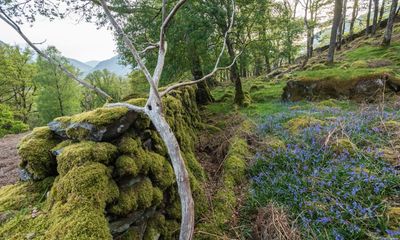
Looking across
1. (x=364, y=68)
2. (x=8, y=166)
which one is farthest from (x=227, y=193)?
(x=364, y=68)

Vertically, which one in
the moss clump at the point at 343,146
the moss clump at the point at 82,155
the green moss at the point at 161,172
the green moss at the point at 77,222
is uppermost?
the moss clump at the point at 82,155

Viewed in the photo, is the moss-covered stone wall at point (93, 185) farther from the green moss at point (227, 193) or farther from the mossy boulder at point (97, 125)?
the green moss at point (227, 193)

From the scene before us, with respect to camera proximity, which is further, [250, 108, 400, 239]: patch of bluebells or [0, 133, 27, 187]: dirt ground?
[0, 133, 27, 187]: dirt ground

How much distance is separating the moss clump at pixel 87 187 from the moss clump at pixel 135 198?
0.11m

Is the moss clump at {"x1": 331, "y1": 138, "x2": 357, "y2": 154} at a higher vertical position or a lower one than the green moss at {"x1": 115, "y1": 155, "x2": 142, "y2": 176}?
lower

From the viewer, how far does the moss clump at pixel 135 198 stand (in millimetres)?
2342

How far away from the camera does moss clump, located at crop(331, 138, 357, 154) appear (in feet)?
12.7

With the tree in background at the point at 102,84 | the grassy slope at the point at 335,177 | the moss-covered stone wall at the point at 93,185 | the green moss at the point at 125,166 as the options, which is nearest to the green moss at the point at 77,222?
the moss-covered stone wall at the point at 93,185

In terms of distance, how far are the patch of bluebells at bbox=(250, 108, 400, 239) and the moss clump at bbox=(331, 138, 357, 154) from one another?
8 cm

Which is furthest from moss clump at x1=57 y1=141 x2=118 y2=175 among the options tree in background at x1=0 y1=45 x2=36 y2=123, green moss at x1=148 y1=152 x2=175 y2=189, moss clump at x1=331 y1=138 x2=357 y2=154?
tree in background at x1=0 y1=45 x2=36 y2=123

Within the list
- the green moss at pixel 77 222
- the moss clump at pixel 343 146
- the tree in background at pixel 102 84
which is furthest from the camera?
the tree in background at pixel 102 84

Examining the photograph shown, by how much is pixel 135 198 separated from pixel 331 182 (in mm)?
2924

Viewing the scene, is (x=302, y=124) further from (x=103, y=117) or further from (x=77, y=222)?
(x=77, y=222)

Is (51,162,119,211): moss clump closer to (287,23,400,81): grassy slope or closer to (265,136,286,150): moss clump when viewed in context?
(265,136,286,150): moss clump
